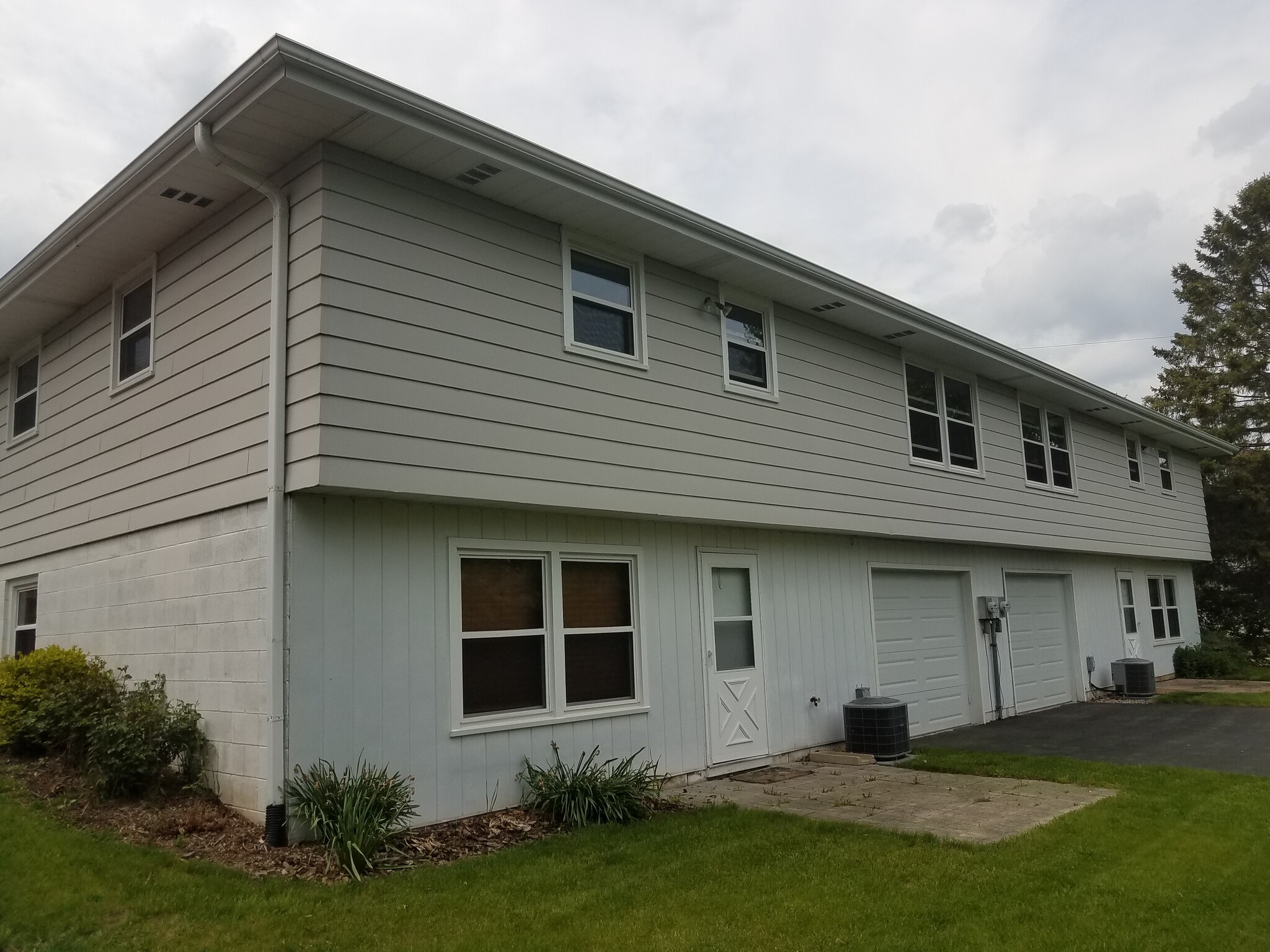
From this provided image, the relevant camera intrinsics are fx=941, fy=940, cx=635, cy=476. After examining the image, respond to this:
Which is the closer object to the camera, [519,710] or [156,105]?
[519,710]

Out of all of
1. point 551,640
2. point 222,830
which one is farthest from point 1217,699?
point 222,830

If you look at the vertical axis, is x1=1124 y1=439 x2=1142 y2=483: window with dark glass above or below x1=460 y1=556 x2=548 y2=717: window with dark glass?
above

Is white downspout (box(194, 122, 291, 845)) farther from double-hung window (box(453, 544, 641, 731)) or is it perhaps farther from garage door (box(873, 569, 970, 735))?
garage door (box(873, 569, 970, 735))

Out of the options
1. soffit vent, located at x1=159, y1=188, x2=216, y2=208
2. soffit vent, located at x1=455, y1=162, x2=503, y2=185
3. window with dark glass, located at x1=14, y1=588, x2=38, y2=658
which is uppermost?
soffit vent, located at x1=159, y1=188, x2=216, y2=208

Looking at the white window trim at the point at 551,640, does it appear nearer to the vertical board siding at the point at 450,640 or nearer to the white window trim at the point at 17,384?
the vertical board siding at the point at 450,640

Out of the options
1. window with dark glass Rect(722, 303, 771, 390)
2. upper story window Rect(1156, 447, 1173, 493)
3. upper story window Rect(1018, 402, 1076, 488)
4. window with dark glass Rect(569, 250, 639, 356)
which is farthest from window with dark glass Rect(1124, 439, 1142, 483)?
window with dark glass Rect(569, 250, 639, 356)

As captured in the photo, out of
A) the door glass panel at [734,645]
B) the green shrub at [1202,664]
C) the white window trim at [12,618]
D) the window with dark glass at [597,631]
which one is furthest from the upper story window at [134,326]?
the green shrub at [1202,664]

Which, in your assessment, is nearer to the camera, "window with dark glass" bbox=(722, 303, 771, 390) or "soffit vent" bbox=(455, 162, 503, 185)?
"soffit vent" bbox=(455, 162, 503, 185)

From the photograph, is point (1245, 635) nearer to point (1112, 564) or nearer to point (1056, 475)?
point (1112, 564)

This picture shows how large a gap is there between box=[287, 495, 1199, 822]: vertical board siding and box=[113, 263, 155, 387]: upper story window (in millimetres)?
3461

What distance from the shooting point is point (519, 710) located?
7.79m

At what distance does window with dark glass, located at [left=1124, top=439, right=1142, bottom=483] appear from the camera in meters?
19.2

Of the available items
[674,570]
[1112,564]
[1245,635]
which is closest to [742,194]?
[1112,564]

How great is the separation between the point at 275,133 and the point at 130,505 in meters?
3.94
